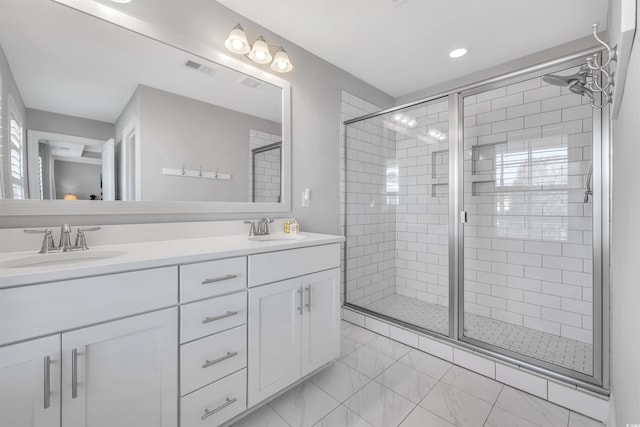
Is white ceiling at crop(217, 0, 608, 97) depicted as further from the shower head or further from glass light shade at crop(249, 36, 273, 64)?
the shower head

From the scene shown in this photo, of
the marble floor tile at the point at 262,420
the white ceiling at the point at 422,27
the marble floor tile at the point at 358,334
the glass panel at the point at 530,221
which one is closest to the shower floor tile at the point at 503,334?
the glass panel at the point at 530,221

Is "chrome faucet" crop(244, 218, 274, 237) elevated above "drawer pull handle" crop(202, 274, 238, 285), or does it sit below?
above

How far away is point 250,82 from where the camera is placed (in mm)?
1977

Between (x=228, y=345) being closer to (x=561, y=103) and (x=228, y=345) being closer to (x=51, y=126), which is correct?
(x=51, y=126)

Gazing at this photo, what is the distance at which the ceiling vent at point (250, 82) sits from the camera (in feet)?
6.37

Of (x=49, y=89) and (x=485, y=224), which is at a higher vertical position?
(x=49, y=89)

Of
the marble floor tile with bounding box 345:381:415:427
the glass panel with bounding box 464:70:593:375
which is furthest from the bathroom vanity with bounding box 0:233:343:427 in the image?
the glass panel with bounding box 464:70:593:375

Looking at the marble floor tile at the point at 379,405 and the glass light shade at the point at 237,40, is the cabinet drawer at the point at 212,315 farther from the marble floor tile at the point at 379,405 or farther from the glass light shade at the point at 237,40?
the glass light shade at the point at 237,40

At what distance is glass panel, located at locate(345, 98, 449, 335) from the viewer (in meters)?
2.74

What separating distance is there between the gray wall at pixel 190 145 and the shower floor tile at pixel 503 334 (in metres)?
1.80

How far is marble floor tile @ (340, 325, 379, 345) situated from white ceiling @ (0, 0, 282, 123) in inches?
86.4

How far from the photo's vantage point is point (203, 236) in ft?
5.58

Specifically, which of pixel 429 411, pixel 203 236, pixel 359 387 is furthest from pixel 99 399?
pixel 429 411

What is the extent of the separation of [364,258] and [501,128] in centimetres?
178
